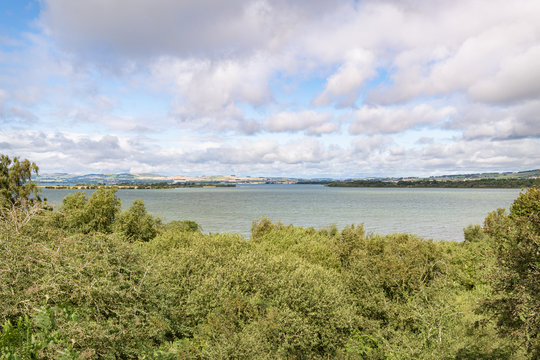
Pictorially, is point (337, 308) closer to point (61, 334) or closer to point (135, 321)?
point (135, 321)

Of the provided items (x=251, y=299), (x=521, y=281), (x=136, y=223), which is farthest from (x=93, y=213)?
(x=521, y=281)

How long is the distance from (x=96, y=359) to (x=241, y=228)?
6319cm

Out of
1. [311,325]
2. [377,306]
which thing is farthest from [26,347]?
[377,306]

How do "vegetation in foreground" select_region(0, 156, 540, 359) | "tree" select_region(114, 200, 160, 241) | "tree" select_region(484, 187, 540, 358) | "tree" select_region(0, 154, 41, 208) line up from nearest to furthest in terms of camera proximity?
"vegetation in foreground" select_region(0, 156, 540, 359) < "tree" select_region(484, 187, 540, 358) < "tree" select_region(0, 154, 41, 208) < "tree" select_region(114, 200, 160, 241)

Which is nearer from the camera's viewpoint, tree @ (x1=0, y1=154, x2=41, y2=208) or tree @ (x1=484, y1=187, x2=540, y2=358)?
tree @ (x1=484, y1=187, x2=540, y2=358)

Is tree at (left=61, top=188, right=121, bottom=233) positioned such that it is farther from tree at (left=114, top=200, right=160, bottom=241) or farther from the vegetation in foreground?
the vegetation in foreground

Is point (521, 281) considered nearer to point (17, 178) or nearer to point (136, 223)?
point (136, 223)

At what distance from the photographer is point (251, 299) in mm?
15672

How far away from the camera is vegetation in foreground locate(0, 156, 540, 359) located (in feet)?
26.1

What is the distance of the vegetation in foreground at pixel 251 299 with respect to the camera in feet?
26.1

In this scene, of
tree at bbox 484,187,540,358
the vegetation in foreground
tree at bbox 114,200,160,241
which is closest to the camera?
the vegetation in foreground

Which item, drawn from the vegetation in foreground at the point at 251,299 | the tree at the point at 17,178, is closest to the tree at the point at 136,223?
the tree at the point at 17,178

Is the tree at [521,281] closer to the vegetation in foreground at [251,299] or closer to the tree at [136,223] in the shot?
the vegetation in foreground at [251,299]

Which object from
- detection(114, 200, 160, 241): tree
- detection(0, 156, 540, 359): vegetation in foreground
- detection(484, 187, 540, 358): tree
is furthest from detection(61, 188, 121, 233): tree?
detection(484, 187, 540, 358): tree
